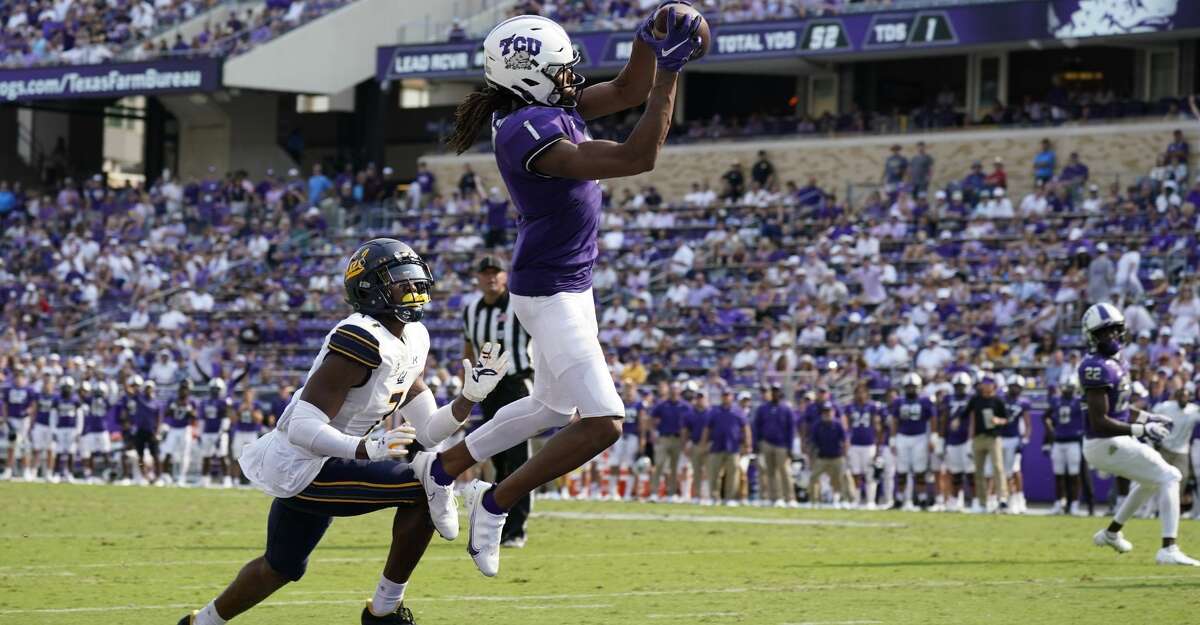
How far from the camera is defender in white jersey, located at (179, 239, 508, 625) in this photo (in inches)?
261

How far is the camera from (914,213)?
25.4 m

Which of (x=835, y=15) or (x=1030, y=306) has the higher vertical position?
(x=835, y=15)

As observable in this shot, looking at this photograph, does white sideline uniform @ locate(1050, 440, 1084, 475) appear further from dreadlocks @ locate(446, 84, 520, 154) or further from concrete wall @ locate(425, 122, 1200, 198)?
dreadlocks @ locate(446, 84, 520, 154)

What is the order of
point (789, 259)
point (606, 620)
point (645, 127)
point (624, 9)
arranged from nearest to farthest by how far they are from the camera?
point (645, 127), point (606, 620), point (789, 259), point (624, 9)

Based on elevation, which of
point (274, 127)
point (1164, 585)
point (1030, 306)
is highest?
point (274, 127)

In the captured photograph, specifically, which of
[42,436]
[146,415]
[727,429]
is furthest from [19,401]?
[727,429]

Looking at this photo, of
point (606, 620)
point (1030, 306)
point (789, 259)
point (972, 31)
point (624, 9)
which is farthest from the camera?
point (624, 9)

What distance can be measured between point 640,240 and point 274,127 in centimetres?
1341

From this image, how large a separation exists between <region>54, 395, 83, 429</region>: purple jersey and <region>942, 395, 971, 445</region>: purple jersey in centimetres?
1199

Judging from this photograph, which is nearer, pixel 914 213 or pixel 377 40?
pixel 914 213

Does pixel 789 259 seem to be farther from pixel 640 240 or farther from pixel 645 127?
pixel 645 127

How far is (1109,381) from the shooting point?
10.9 m

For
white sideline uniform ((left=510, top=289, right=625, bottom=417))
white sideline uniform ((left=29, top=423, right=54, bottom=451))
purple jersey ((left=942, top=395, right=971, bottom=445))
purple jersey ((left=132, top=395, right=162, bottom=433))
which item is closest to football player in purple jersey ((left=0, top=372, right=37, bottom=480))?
white sideline uniform ((left=29, top=423, right=54, bottom=451))

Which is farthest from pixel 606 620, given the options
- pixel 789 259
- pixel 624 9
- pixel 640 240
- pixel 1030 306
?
pixel 624 9
